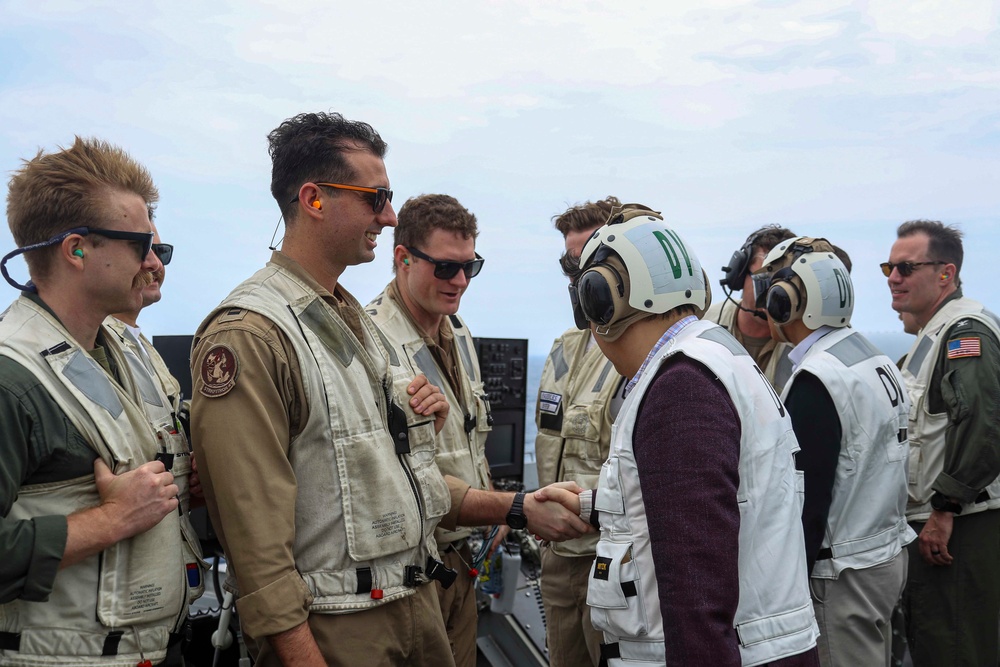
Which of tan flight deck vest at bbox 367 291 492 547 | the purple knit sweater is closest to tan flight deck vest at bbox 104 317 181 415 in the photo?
tan flight deck vest at bbox 367 291 492 547

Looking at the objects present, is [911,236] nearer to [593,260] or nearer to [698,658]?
[593,260]

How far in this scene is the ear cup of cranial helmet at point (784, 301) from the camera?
322 centimetres

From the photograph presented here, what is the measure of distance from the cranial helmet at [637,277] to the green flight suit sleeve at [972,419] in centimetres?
288

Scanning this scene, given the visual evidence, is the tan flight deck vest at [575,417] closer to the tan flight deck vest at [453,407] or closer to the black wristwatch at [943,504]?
the tan flight deck vest at [453,407]

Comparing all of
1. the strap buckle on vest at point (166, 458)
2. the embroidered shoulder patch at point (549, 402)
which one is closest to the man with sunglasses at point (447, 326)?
the embroidered shoulder patch at point (549, 402)

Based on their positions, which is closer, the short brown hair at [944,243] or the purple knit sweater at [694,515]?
the purple knit sweater at [694,515]

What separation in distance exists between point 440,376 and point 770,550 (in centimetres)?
199

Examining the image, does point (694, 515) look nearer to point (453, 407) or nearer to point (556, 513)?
point (556, 513)

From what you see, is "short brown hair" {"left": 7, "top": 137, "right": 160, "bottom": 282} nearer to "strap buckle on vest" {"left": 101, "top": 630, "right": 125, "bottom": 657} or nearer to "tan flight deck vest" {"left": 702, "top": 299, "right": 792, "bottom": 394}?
"strap buckle on vest" {"left": 101, "top": 630, "right": 125, "bottom": 657}

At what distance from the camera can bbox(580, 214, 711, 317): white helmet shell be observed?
1.86 meters

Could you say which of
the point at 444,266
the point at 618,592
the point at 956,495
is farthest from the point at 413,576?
Answer: the point at 956,495

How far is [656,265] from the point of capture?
1864 mm

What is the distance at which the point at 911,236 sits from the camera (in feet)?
16.1

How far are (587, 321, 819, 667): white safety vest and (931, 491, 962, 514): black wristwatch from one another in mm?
2884
